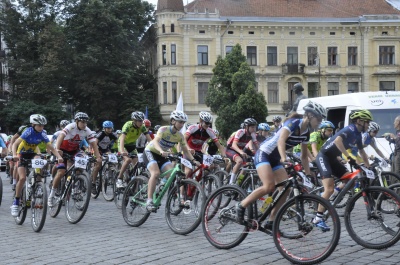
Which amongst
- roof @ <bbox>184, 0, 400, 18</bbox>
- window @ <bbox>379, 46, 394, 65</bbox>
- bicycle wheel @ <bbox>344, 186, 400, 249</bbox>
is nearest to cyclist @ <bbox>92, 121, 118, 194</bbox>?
bicycle wheel @ <bbox>344, 186, 400, 249</bbox>

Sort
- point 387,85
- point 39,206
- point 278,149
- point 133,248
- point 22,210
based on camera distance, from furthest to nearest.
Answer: point 387,85
point 22,210
point 39,206
point 133,248
point 278,149

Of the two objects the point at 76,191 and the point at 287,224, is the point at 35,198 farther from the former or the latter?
the point at 287,224

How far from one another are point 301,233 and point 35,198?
518 centimetres

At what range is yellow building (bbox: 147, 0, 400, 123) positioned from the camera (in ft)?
203

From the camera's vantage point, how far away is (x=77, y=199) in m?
11.6

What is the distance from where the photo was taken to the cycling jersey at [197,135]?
13044 mm

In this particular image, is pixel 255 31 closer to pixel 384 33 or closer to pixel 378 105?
pixel 384 33

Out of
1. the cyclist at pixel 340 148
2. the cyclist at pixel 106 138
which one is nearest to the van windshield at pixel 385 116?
the cyclist at pixel 106 138

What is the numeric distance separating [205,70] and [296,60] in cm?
884

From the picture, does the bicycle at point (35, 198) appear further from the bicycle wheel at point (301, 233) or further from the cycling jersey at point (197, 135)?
the bicycle wheel at point (301, 233)

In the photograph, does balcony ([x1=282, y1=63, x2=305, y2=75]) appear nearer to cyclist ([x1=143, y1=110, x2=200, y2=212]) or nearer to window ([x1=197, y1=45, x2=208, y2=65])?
window ([x1=197, y1=45, x2=208, y2=65])

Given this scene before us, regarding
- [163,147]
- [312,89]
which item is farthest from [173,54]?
[163,147]

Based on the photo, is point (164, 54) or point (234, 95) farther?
point (164, 54)

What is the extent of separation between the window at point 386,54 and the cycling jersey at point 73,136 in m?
54.8
